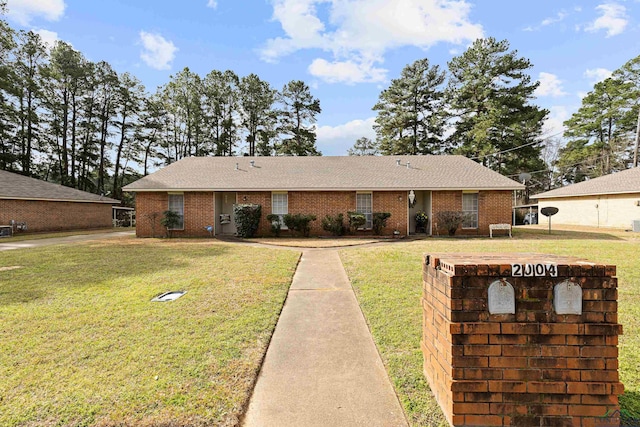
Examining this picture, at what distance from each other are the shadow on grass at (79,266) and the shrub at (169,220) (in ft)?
13.4

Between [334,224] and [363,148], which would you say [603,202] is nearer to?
[334,224]

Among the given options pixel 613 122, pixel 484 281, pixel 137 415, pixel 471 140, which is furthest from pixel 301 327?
pixel 613 122

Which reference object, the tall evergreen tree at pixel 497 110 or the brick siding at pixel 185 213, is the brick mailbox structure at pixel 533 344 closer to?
the brick siding at pixel 185 213

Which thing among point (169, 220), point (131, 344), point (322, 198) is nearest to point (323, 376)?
point (131, 344)

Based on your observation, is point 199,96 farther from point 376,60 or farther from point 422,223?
point 422,223

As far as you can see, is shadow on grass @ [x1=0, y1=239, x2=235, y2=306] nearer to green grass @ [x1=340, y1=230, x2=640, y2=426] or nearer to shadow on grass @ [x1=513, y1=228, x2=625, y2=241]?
green grass @ [x1=340, y1=230, x2=640, y2=426]

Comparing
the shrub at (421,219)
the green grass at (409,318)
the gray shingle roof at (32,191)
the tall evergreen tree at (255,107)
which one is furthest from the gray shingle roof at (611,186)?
the gray shingle roof at (32,191)

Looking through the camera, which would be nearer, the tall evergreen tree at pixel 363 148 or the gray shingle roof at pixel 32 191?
the gray shingle roof at pixel 32 191

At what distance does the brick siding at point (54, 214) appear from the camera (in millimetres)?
17828

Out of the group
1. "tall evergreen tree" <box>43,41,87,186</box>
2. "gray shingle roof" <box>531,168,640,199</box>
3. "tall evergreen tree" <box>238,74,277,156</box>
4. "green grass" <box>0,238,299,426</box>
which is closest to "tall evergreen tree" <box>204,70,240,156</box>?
"tall evergreen tree" <box>238,74,277,156</box>

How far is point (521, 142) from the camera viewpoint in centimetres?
3016

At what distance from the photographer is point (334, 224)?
49.4 ft

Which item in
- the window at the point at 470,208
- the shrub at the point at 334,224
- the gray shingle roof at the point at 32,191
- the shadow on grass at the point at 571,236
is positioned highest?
the gray shingle roof at the point at 32,191

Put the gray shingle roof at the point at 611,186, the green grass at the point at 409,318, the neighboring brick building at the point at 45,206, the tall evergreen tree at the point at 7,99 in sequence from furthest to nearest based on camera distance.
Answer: the tall evergreen tree at the point at 7,99 → the gray shingle roof at the point at 611,186 → the neighboring brick building at the point at 45,206 → the green grass at the point at 409,318
